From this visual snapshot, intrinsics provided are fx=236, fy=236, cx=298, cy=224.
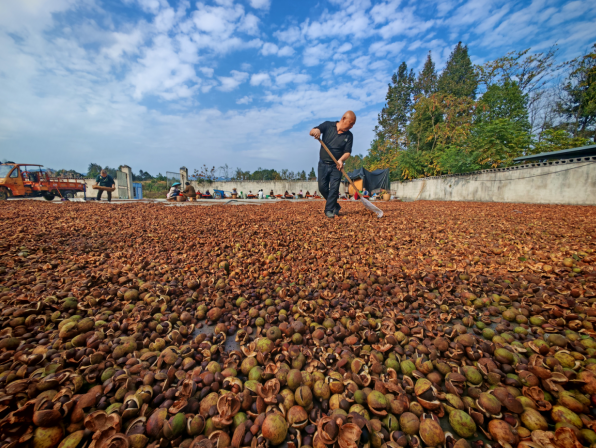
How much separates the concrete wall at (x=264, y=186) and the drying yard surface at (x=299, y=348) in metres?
21.9

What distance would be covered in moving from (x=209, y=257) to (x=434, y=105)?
1126 inches

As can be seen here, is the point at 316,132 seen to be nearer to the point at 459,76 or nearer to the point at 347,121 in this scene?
the point at 347,121

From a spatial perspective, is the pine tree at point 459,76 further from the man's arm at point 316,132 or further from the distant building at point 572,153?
the man's arm at point 316,132

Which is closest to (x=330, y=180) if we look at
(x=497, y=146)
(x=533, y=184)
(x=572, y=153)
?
(x=533, y=184)

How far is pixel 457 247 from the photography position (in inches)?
129

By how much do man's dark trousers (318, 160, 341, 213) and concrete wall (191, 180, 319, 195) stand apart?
755 inches

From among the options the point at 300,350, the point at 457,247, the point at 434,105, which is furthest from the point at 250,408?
the point at 434,105

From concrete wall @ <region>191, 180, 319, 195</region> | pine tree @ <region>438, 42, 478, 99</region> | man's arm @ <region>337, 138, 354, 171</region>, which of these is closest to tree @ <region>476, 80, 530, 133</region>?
pine tree @ <region>438, 42, 478, 99</region>

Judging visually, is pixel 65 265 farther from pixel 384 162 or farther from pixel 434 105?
pixel 384 162

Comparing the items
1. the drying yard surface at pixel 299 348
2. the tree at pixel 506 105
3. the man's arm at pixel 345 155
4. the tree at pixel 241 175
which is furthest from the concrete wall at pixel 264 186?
the drying yard surface at pixel 299 348

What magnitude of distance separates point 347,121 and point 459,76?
40.1 m

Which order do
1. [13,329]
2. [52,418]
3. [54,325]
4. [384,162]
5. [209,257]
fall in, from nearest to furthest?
[52,418], [13,329], [54,325], [209,257], [384,162]

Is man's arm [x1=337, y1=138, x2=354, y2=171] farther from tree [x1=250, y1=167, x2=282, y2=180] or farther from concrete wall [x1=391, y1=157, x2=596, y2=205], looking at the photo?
tree [x1=250, y1=167, x2=282, y2=180]

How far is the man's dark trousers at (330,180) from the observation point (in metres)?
5.51
